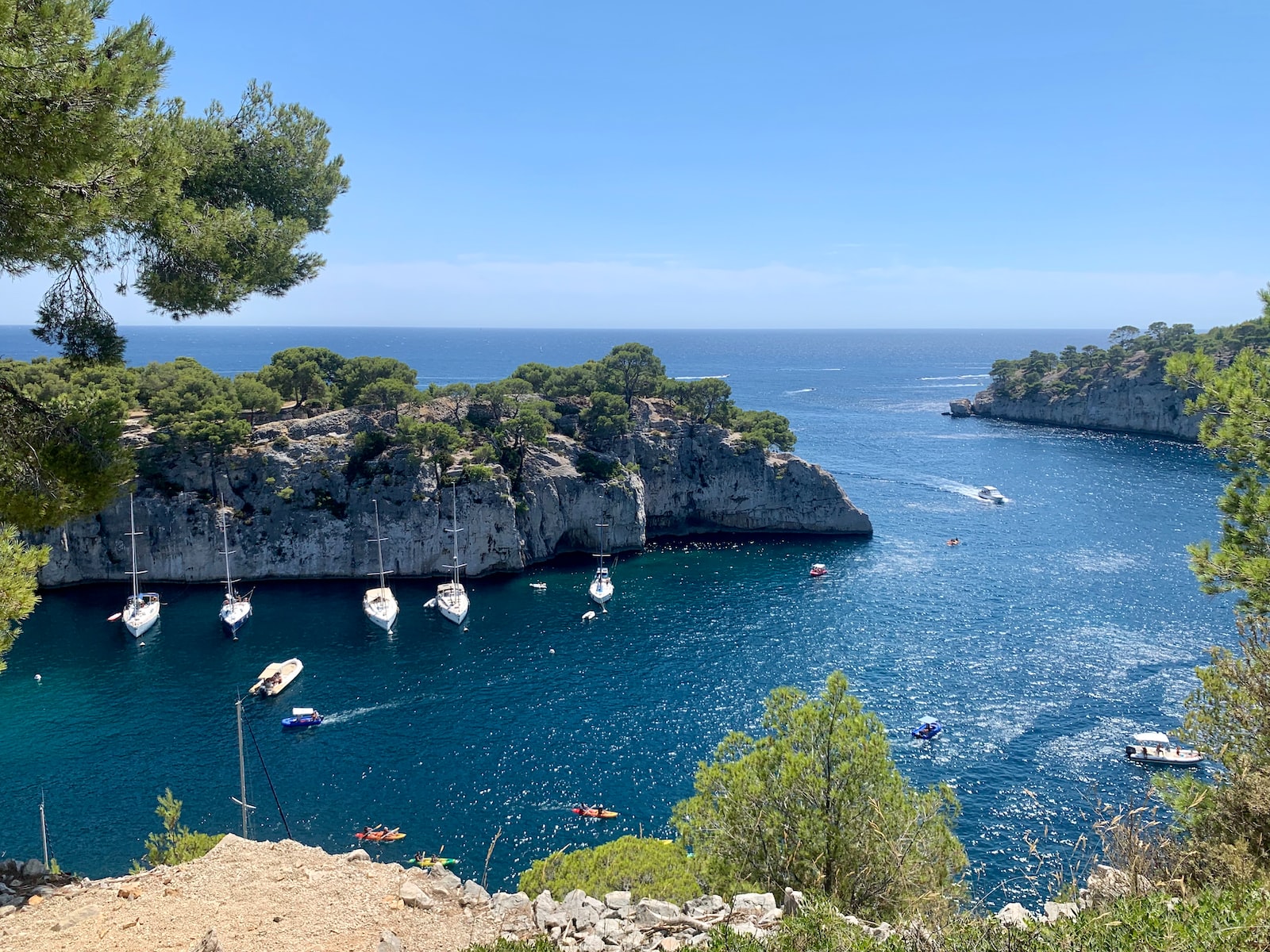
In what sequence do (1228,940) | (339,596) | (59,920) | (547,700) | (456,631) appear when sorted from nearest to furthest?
(1228,940) < (59,920) < (547,700) < (456,631) < (339,596)

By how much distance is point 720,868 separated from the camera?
13305 millimetres

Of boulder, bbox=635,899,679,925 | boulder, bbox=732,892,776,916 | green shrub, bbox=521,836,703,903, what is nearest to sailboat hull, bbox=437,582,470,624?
green shrub, bbox=521,836,703,903

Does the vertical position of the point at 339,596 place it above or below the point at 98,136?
below

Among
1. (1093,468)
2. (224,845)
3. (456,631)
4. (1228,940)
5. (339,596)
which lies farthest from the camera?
(1093,468)

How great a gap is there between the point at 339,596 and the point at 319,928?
43.6 m

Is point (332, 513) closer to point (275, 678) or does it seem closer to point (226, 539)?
point (226, 539)

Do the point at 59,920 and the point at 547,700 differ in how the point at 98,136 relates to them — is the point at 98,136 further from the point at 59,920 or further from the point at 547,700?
the point at 547,700

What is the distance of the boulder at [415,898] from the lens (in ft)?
34.0

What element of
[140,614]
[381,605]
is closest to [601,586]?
[381,605]

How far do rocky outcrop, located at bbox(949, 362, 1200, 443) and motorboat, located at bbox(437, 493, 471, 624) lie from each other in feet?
314

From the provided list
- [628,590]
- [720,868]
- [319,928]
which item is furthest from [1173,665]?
[319,928]

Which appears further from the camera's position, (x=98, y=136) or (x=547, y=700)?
(x=547, y=700)

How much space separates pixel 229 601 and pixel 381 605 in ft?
28.9

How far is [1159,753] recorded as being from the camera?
1177 inches
